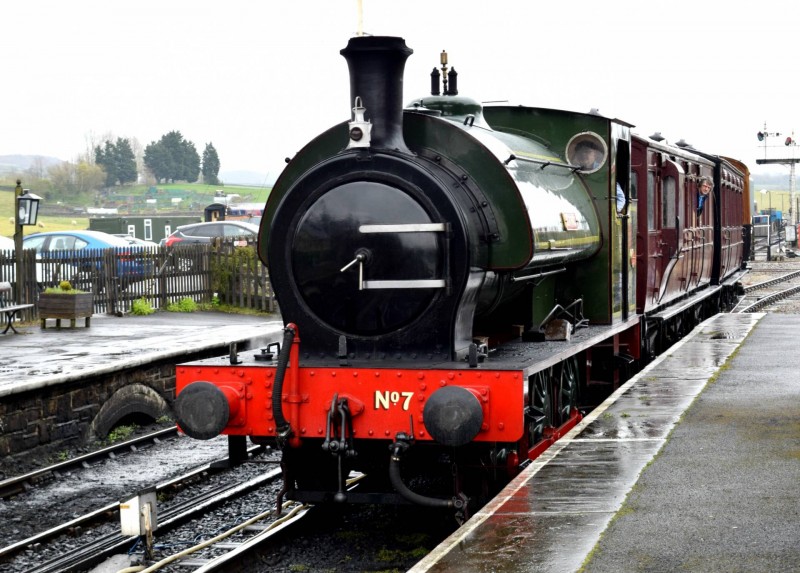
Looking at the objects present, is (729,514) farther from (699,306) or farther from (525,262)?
(699,306)

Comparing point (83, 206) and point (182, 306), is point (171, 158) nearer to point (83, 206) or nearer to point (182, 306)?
point (83, 206)

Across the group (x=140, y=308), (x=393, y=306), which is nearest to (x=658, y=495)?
(x=393, y=306)

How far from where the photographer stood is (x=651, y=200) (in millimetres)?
12156

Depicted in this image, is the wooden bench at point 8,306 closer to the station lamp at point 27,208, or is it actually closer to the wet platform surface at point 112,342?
the wet platform surface at point 112,342

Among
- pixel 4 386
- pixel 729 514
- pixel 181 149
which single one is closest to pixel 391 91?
pixel 729 514

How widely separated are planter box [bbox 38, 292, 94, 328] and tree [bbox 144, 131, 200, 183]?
7255 cm

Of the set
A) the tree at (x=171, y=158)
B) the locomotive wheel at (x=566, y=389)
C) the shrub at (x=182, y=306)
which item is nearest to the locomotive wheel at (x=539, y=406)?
the locomotive wheel at (x=566, y=389)

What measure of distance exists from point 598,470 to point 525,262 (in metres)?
1.46

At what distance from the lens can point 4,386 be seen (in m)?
10.3

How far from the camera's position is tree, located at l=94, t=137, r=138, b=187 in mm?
84062

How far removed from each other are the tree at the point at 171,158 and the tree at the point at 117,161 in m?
1.67

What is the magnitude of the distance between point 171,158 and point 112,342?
75385 millimetres

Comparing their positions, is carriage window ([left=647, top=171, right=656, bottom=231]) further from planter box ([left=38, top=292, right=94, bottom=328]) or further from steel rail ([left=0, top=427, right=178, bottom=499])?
planter box ([left=38, top=292, right=94, bottom=328])

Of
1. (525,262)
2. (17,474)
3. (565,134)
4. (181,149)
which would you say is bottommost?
(17,474)
